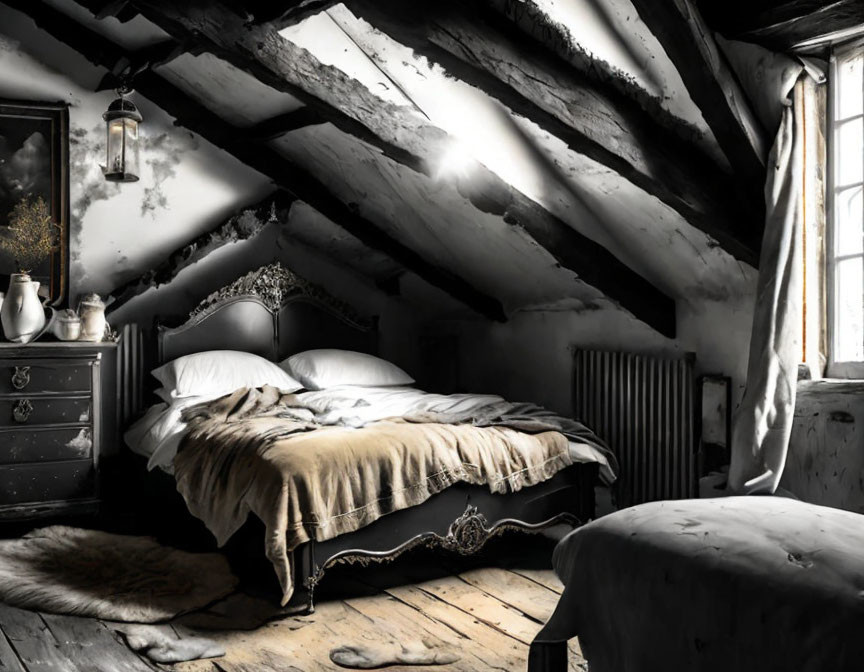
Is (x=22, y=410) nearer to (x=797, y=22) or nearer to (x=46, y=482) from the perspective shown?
(x=46, y=482)

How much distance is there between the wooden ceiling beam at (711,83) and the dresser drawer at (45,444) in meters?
3.15

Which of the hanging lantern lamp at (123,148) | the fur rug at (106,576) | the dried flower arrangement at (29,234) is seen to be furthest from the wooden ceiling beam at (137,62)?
the fur rug at (106,576)

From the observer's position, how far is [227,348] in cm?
475

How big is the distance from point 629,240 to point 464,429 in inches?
46.6

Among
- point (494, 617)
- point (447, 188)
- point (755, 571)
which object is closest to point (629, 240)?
point (447, 188)

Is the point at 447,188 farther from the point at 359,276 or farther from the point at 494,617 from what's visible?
the point at 494,617

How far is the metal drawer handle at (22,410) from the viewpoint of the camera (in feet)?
12.2

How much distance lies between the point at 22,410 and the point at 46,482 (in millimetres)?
369

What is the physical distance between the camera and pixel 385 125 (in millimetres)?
3311

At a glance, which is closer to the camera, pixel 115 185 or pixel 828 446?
pixel 828 446

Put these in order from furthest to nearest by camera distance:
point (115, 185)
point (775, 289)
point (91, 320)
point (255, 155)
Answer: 1. point (255, 155)
2. point (115, 185)
3. point (91, 320)
4. point (775, 289)

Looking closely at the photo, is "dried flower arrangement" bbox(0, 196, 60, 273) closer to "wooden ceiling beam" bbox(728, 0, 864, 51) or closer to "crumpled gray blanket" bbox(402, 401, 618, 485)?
"crumpled gray blanket" bbox(402, 401, 618, 485)

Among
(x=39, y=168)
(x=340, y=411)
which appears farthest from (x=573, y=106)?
(x=39, y=168)

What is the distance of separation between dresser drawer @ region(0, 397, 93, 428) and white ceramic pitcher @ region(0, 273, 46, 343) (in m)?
0.30
